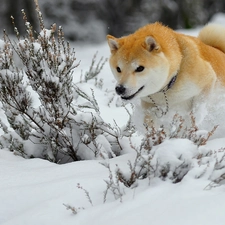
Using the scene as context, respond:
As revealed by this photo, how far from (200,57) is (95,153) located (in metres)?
1.22

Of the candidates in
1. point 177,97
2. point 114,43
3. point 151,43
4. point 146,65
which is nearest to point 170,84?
point 177,97

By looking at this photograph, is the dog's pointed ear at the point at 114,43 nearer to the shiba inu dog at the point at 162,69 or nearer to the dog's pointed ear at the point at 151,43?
the shiba inu dog at the point at 162,69

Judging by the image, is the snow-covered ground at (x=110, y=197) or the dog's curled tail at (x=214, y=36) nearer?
the snow-covered ground at (x=110, y=197)

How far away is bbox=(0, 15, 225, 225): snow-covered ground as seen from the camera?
92.5 inches

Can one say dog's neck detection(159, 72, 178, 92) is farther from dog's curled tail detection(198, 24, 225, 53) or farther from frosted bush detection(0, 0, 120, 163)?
dog's curled tail detection(198, 24, 225, 53)

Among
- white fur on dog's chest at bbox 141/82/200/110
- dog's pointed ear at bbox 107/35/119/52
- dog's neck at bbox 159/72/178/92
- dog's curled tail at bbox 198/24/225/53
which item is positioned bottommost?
white fur on dog's chest at bbox 141/82/200/110

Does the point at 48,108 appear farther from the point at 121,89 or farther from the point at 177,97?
the point at 177,97

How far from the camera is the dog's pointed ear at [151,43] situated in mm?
3850

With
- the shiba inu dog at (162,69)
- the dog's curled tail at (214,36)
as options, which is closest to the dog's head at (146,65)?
the shiba inu dog at (162,69)

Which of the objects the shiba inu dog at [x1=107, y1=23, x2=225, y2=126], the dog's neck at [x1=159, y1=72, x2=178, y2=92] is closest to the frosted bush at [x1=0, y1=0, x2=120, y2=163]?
the shiba inu dog at [x1=107, y1=23, x2=225, y2=126]

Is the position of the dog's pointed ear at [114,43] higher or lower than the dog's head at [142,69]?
higher

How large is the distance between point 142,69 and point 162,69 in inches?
6.3

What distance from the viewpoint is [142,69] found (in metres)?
3.88

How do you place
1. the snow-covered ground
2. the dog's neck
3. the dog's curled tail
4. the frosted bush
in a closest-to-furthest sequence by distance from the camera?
the snow-covered ground, the frosted bush, the dog's neck, the dog's curled tail
